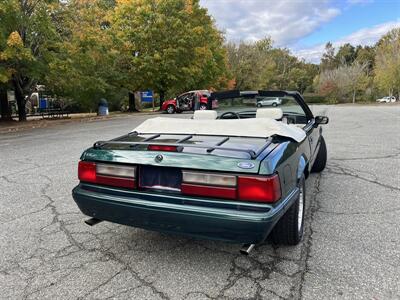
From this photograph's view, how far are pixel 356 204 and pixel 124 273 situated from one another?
10.2 feet

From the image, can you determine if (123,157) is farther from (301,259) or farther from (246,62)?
(246,62)

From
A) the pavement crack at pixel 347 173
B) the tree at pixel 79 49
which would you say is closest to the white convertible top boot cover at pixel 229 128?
the pavement crack at pixel 347 173

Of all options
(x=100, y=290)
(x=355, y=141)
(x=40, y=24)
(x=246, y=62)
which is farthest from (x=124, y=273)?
(x=246, y=62)

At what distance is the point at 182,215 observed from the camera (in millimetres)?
2537

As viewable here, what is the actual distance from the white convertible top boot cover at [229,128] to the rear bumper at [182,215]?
634 mm

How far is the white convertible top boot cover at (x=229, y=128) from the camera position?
3.20 m

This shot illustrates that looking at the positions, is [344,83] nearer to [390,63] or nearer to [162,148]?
[390,63]

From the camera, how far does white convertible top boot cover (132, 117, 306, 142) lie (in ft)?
10.5

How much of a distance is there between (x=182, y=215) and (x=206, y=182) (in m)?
0.31

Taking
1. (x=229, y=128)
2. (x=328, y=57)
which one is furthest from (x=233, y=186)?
(x=328, y=57)

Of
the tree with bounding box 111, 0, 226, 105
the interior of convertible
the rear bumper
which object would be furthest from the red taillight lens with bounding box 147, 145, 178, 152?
the tree with bounding box 111, 0, 226, 105

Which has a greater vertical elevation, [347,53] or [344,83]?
[347,53]

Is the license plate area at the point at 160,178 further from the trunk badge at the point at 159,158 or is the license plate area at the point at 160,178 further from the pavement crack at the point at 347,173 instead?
the pavement crack at the point at 347,173

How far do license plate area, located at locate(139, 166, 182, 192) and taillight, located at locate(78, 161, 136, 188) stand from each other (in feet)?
0.27
